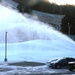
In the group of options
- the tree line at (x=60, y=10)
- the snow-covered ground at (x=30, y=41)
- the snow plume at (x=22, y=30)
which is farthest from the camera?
the tree line at (x=60, y=10)

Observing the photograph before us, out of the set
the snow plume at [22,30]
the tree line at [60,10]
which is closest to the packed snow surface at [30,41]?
the snow plume at [22,30]

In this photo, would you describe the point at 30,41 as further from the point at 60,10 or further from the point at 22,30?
the point at 60,10

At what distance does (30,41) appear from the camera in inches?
2621

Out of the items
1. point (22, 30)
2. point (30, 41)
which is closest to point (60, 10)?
point (22, 30)

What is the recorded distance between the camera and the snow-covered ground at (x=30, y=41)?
180 ft

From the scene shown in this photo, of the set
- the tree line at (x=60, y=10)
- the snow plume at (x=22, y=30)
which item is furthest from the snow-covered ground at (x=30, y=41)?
the tree line at (x=60, y=10)

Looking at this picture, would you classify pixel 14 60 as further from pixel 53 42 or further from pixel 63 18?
pixel 63 18

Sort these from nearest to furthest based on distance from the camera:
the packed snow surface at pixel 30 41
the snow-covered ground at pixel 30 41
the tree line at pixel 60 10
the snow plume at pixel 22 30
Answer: the snow-covered ground at pixel 30 41 < the packed snow surface at pixel 30 41 < the snow plume at pixel 22 30 < the tree line at pixel 60 10

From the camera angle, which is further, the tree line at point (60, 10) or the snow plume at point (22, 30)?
the tree line at point (60, 10)

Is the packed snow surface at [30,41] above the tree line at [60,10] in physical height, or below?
below

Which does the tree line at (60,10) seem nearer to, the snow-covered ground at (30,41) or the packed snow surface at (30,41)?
the packed snow surface at (30,41)

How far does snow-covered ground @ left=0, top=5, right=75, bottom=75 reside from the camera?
54750mm

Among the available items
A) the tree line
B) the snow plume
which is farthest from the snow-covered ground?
the tree line

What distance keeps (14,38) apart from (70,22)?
4211cm
